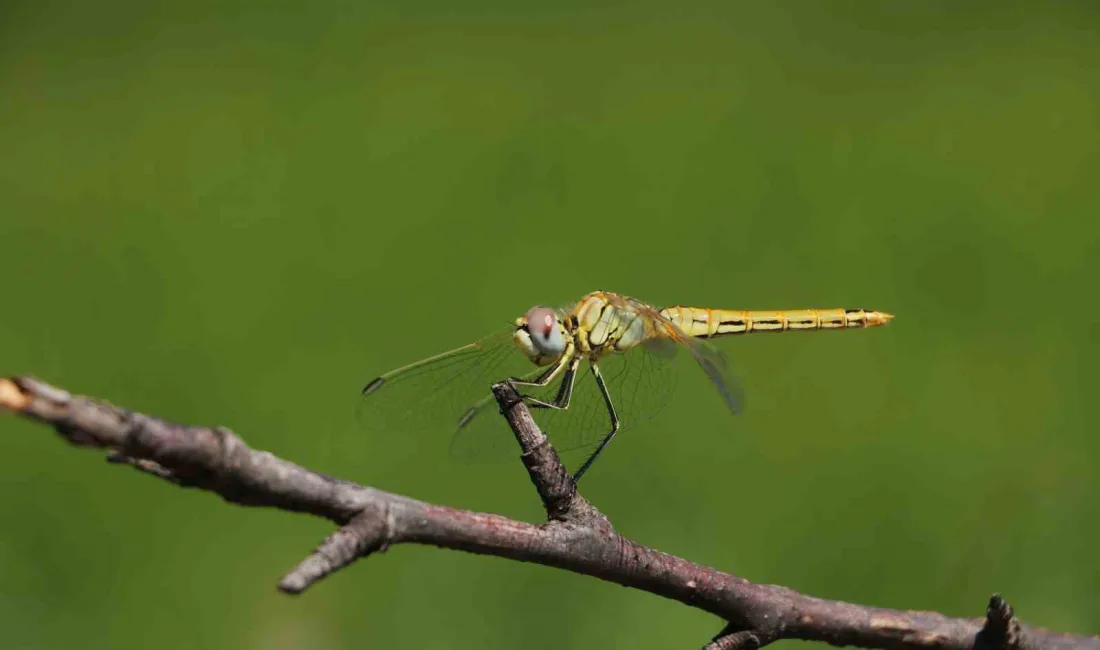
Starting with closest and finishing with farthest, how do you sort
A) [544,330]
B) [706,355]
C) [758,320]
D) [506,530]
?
[506,530], [544,330], [706,355], [758,320]

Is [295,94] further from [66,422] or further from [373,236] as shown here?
[66,422]

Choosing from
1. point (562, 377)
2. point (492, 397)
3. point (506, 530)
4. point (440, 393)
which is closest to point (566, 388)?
point (562, 377)

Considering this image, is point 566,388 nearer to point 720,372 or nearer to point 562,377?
point 562,377

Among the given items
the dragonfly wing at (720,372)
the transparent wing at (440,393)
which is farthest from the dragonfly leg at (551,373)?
the dragonfly wing at (720,372)

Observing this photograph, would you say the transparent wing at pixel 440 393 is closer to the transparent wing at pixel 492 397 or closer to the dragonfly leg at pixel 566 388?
the transparent wing at pixel 492 397

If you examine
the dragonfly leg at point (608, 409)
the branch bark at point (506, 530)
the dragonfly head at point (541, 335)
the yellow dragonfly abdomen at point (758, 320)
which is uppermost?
the yellow dragonfly abdomen at point (758, 320)

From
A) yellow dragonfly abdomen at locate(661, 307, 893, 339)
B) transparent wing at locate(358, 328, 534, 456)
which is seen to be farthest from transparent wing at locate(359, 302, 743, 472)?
yellow dragonfly abdomen at locate(661, 307, 893, 339)
